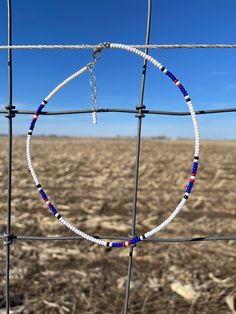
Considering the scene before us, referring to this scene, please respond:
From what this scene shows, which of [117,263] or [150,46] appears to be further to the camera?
[117,263]

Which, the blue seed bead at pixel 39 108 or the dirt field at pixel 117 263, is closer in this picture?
the blue seed bead at pixel 39 108

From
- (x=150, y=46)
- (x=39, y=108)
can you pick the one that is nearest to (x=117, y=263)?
(x=39, y=108)

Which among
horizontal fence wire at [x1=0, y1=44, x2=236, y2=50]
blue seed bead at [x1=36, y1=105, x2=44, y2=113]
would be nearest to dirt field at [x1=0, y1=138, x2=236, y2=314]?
blue seed bead at [x1=36, y1=105, x2=44, y2=113]

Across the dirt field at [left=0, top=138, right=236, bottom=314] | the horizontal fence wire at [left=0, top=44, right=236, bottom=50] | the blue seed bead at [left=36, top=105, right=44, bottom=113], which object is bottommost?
the dirt field at [left=0, top=138, right=236, bottom=314]

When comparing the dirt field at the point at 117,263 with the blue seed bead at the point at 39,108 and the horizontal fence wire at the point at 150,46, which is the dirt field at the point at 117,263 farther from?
the horizontal fence wire at the point at 150,46

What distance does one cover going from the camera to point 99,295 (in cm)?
320

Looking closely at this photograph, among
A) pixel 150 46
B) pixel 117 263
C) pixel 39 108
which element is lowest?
pixel 117 263

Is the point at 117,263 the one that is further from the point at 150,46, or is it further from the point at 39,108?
the point at 150,46

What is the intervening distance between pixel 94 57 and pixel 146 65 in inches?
10.4

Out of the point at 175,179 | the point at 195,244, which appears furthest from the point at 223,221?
the point at 175,179

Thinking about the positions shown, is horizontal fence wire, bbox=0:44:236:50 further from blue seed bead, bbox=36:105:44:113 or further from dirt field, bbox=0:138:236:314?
dirt field, bbox=0:138:236:314

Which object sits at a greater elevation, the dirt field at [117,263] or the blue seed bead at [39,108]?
the blue seed bead at [39,108]

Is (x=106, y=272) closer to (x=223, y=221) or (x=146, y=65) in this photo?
(x=146, y=65)

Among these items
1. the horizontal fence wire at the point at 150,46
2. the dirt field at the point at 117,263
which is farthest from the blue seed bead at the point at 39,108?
the dirt field at the point at 117,263
